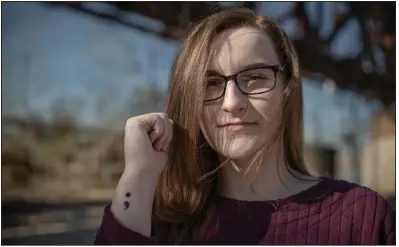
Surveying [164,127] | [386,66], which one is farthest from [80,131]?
[386,66]

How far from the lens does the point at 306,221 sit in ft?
1.97

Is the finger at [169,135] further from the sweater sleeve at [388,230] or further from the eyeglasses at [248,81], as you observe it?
the sweater sleeve at [388,230]

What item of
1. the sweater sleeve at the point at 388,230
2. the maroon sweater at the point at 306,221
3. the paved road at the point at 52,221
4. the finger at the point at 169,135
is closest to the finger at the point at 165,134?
the finger at the point at 169,135

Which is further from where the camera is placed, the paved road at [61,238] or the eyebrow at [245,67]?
the paved road at [61,238]

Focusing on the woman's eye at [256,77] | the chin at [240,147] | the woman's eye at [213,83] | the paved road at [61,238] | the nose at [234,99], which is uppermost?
the woman's eye at [256,77]

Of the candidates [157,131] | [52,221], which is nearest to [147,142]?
[157,131]

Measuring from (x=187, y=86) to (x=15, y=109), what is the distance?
68cm

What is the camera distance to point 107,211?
58cm

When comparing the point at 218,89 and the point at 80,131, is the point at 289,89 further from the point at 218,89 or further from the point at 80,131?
the point at 80,131

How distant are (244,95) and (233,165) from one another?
107 mm

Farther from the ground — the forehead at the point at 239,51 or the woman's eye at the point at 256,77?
the forehead at the point at 239,51

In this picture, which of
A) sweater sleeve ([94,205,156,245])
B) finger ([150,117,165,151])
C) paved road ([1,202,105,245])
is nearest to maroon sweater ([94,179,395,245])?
sweater sleeve ([94,205,156,245])

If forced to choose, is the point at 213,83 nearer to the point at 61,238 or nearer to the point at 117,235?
the point at 117,235

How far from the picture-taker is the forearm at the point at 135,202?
1.87 ft
